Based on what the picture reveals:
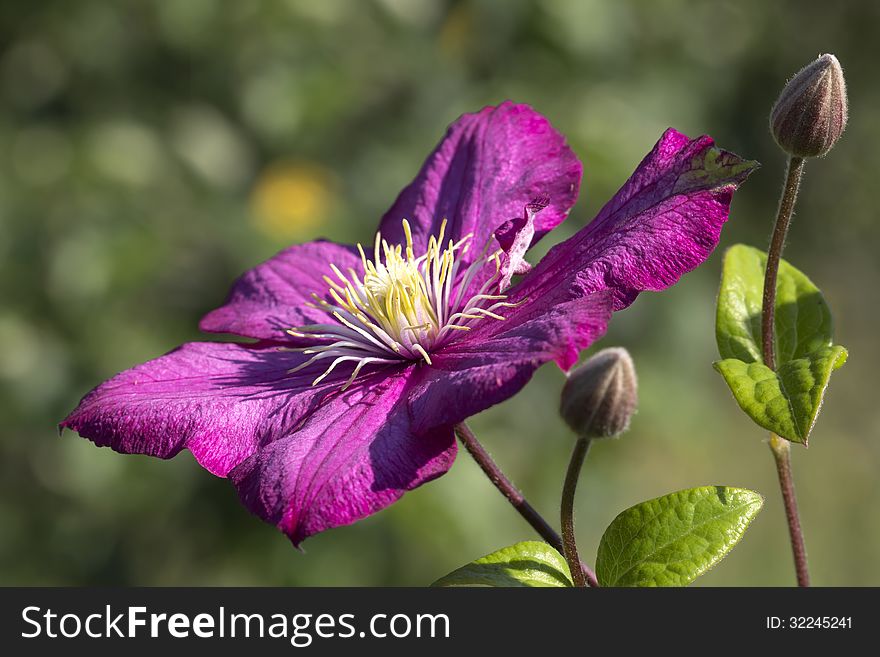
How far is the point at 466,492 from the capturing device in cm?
317

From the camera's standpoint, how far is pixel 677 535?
1338mm

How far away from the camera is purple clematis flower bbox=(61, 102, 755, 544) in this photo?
4.28 feet

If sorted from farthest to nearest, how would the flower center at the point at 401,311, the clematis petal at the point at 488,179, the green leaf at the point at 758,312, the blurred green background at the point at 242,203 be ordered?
1. the blurred green background at the point at 242,203
2. the clematis petal at the point at 488,179
3. the flower center at the point at 401,311
4. the green leaf at the point at 758,312

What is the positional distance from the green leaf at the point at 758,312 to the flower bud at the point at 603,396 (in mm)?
224

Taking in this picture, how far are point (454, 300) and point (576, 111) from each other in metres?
2.03

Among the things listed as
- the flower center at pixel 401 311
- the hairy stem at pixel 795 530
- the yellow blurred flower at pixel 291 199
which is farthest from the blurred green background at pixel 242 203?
the hairy stem at pixel 795 530

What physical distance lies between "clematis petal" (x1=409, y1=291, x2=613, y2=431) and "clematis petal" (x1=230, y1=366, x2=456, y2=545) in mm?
35

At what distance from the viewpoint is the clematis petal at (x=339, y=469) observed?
127 centimetres

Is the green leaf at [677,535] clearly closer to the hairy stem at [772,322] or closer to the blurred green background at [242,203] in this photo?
the hairy stem at [772,322]

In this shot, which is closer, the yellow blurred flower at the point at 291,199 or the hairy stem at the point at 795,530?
the hairy stem at the point at 795,530

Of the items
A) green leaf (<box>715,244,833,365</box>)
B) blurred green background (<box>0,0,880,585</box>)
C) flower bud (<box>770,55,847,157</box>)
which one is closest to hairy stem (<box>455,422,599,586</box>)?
green leaf (<box>715,244,833,365</box>)

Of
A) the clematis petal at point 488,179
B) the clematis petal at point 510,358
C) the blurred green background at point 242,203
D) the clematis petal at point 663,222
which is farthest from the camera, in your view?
the blurred green background at point 242,203

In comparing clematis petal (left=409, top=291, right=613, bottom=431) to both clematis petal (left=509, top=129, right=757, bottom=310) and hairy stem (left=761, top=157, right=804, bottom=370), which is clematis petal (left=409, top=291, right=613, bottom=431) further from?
hairy stem (left=761, top=157, right=804, bottom=370)
